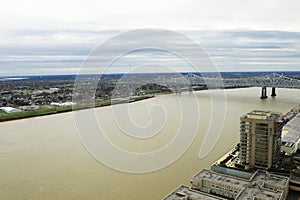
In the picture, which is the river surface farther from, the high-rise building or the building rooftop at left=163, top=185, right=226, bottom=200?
the high-rise building

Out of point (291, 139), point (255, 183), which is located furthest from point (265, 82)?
point (255, 183)

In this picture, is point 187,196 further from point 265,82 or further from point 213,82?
point 213,82

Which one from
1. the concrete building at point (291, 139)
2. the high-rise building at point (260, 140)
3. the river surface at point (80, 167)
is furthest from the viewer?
the concrete building at point (291, 139)

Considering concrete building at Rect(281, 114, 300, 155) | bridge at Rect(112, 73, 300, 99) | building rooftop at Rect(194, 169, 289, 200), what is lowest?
building rooftop at Rect(194, 169, 289, 200)

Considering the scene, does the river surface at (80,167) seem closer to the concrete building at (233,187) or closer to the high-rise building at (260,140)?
the concrete building at (233,187)

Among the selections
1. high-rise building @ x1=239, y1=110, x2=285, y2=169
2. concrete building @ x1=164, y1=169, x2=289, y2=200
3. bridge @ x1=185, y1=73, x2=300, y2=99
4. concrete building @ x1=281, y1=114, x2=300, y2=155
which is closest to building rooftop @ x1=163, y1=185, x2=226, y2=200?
concrete building @ x1=164, y1=169, x2=289, y2=200

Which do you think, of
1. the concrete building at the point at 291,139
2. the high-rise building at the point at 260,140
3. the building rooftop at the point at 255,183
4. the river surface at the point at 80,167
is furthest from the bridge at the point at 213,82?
the building rooftop at the point at 255,183

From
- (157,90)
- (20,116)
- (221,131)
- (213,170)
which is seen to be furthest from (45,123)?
(157,90)

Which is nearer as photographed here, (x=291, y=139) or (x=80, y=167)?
(x=80, y=167)

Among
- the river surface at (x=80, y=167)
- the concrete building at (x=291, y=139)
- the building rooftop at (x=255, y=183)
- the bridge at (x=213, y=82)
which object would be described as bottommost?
the river surface at (x=80, y=167)
